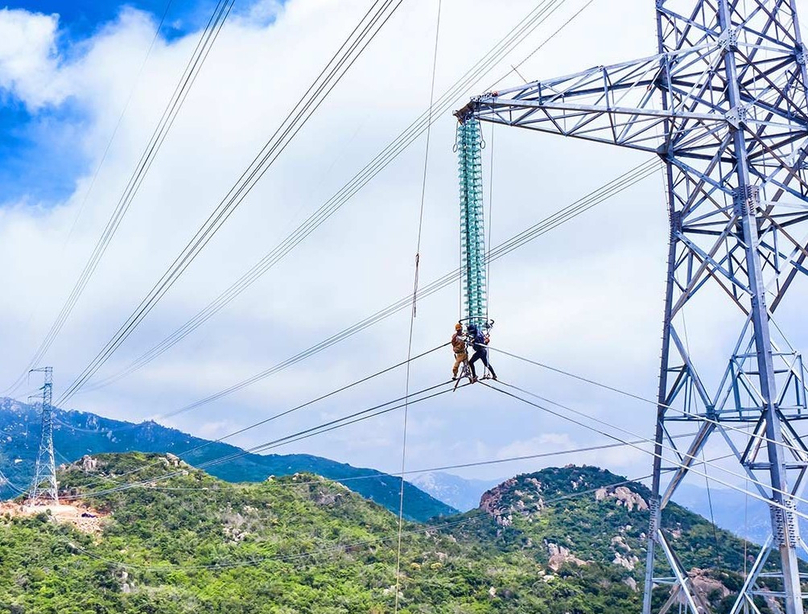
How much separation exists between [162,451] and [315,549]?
10435 centimetres

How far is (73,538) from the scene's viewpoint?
45156mm

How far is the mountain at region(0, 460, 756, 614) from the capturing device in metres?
39.3

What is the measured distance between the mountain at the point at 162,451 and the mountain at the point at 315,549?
23021 mm

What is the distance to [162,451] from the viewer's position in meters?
146

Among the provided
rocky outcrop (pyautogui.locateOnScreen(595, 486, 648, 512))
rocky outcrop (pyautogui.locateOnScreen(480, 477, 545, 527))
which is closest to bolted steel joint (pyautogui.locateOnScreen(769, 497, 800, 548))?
rocky outcrop (pyautogui.locateOnScreen(480, 477, 545, 527))

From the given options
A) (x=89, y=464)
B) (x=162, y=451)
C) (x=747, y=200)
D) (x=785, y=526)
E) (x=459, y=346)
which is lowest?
(x=785, y=526)

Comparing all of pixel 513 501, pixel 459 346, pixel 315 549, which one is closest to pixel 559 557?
pixel 513 501

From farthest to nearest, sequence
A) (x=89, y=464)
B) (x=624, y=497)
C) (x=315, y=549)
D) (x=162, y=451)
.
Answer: (x=162, y=451)
(x=624, y=497)
(x=89, y=464)
(x=315, y=549)

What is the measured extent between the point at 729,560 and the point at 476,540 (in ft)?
57.8

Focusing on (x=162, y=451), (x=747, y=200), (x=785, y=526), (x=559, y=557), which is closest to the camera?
(x=785, y=526)

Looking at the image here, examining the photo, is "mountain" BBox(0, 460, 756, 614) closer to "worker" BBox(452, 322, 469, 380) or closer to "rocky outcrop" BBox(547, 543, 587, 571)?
"rocky outcrop" BBox(547, 543, 587, 571)

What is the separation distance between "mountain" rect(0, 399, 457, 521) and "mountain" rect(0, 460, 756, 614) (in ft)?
75.5

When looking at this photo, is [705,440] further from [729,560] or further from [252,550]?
[729,560]

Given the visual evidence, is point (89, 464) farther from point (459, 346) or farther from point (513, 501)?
point (459, 346)
